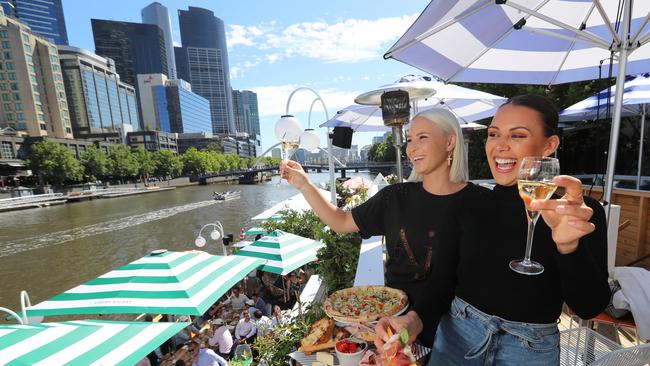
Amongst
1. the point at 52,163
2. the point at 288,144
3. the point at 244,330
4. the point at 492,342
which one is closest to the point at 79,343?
the point at 244,330

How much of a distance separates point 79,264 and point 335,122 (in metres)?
23.3

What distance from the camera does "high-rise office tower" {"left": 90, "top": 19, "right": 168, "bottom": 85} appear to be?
14150 cm

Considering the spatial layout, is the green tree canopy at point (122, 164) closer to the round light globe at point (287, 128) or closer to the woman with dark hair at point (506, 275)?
the round light globe at point (287, 128)

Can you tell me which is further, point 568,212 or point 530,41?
point 530,41

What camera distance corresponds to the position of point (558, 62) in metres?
3.71

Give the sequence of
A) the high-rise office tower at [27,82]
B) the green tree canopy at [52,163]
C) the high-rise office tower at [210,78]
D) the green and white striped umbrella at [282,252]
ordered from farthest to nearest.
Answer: the high-rise office tower at [210,78], the high-rise office tower at [27,82], the green tree canopy at [52,163], the green and white striped umbrella at [282,252]

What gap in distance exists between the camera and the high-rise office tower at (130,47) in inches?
5571

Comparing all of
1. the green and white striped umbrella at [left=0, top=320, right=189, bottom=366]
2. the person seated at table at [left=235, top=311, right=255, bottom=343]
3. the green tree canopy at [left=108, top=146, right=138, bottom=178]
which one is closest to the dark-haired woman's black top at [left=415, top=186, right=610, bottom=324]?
the green and white striped umbrella at [left=0, top=320, right=189, bottom=366]

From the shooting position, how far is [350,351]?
137 cm

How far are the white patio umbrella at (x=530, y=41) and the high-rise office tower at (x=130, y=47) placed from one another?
17167 centimetres

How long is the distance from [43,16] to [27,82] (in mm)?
92606

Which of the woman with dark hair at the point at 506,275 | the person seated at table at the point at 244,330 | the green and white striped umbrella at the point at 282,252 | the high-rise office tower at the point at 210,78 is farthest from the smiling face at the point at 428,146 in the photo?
the high-rise office tower at the point at 210,78

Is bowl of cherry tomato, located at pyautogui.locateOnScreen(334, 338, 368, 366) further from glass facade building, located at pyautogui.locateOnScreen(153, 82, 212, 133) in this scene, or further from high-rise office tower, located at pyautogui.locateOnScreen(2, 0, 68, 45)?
high-rise office tower, located at pyautogui.locateOnScreen(2, 0, 68, 45)

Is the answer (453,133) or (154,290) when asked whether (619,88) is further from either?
(154,290)
